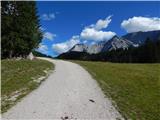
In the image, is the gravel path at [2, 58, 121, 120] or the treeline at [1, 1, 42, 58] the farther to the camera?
the treeline at [1, 1, 42, 58]

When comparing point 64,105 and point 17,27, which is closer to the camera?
point 64,105

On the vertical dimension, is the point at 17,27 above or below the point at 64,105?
above

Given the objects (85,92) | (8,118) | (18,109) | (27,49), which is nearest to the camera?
(8,118)

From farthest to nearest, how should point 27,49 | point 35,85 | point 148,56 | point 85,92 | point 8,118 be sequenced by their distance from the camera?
point 148,56 → point 27,49 → point 35,85 → point 85,92 → point 8,118

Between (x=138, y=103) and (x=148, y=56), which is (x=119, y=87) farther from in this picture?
(x=148, y=56)

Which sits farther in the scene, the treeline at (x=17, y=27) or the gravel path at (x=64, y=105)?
the treeline at (x=17, y=27)

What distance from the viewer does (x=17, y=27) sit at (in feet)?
152

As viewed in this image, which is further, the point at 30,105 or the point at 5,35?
the point at 5,35

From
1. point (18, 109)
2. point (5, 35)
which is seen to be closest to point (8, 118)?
point (18, 109)

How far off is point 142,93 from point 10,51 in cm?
3319

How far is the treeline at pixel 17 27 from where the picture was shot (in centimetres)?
4572

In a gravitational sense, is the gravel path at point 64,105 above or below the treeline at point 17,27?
below

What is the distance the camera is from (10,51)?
158 ft

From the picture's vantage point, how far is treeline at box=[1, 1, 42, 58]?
150 feet
